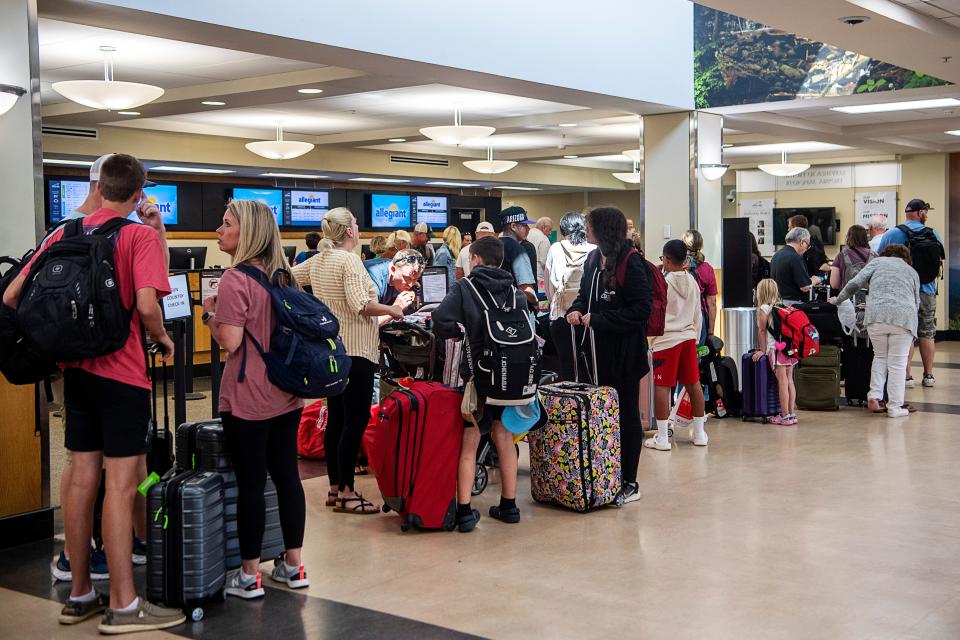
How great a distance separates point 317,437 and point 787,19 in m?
4.24

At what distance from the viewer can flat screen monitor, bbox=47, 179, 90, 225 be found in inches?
536

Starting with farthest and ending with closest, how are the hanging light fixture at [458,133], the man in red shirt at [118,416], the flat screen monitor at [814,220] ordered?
the flat screen monitor at [814,220] → the hanging light fixture at [458,133] → the man in red shirt at [118,416]

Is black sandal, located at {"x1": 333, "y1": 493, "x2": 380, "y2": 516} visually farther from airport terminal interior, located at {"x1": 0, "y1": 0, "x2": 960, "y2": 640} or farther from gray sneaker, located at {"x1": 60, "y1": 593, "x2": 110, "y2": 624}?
gray sneaker, located at {"x1": 60, "y1": 593, "x2": 110, "y2": 624}

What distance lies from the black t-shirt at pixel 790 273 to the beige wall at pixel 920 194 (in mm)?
8063

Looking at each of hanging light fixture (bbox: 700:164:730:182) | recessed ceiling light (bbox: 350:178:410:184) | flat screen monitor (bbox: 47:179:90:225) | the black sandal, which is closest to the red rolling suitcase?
the black sandal

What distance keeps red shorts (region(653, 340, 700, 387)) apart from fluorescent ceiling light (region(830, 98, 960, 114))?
5.12 metres

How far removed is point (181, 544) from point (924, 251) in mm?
8849

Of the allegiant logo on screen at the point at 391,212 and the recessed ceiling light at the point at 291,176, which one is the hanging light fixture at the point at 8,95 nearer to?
the recessed ceiling light at the point at 291,176

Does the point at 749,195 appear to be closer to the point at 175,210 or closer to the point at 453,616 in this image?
the point at 175,210

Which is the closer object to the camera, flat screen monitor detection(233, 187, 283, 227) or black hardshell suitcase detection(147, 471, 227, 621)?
black hardshell suitcase detection(147, 471, 227, 621)

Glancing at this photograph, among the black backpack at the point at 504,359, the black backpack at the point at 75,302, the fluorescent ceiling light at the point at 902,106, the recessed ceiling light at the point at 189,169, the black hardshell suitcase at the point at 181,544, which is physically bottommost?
the black hardshell suitcase at the point at 181,544

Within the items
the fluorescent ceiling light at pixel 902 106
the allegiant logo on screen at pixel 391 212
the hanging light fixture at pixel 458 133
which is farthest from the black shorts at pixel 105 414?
the allegiant logo on screen at pixel 391 212

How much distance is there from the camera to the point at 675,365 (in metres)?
6.98

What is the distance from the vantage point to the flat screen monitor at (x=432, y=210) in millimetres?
19250
